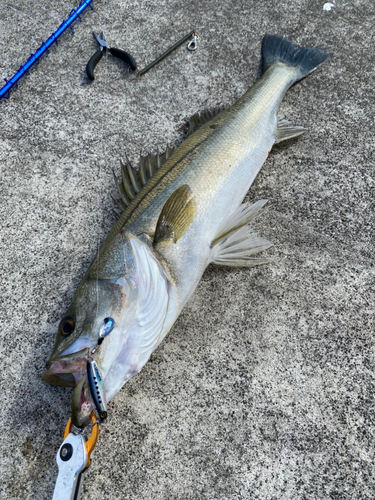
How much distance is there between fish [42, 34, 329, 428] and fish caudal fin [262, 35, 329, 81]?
0.11 meters

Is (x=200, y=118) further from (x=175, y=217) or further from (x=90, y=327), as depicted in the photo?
(x=90, y=327)

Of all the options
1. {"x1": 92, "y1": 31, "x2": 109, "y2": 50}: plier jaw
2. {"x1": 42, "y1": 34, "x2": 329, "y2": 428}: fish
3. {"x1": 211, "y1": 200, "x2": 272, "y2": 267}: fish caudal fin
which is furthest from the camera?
{"x1": 92, "y1": 31, "x2": 109, "y2": 50}: plier jaw

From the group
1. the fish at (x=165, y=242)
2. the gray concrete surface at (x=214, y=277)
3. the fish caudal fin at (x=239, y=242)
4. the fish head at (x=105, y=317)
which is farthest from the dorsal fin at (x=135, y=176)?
the fish caudal fin at (x=239, y=242)

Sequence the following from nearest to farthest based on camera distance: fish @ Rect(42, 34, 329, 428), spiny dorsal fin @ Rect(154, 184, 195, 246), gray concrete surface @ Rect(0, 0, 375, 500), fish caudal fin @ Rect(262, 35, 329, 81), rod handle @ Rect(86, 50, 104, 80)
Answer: fish @ Rect(42, 34, 329, 428) → gray concrete surface @ Rect(0, 0, 375, 500) → spiny dorsal fin @ Rect(154, 184, 195, 246) → fish caudal fin @ Rect(262, 35, 329, 81) → rod handle @ Rect(86, 50, 104, 80)

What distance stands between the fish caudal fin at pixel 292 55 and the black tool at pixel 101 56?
4.12 feet

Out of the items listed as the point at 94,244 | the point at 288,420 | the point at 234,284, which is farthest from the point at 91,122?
the point at 288,420

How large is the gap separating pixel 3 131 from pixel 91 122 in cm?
78

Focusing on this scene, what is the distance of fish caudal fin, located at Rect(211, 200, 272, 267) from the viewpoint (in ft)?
8.11

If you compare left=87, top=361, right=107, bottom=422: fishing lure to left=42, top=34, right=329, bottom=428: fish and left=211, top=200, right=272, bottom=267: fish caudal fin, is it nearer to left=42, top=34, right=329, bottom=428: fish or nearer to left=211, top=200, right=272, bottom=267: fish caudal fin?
left=42, top=34, right=329, bottom=428: fish

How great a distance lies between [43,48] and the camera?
358 cm

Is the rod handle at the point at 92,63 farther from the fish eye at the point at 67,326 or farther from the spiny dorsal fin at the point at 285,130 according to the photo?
the fish eye at the point at 67,326

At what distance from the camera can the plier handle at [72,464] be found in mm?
1694

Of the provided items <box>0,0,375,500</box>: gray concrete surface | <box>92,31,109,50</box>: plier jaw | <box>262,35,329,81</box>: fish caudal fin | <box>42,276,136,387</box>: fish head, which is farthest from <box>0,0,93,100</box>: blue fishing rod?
<box>42,276,136,387</box>: fish head

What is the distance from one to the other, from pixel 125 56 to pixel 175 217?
2.18 meters
